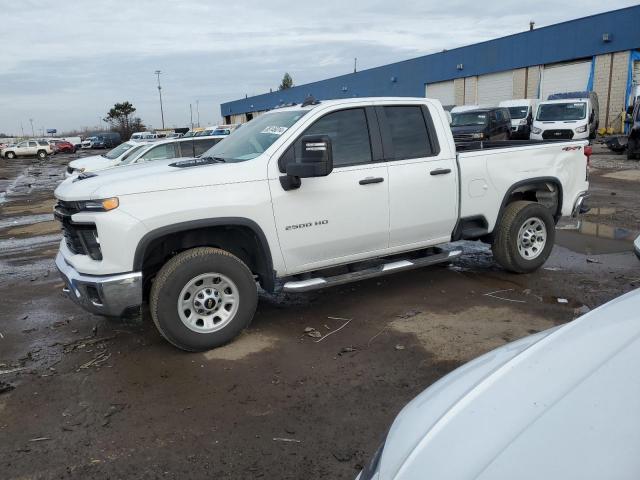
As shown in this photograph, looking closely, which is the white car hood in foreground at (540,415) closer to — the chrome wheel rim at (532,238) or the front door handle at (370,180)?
the front door handle at (370,180)

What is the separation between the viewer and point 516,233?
20.0ft

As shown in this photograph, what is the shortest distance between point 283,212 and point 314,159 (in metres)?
0.56

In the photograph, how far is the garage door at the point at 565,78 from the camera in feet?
103

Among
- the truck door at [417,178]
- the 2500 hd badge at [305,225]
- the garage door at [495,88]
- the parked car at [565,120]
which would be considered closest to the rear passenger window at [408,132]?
the truck door at [417,178]

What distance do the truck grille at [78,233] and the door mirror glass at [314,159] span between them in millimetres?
1625

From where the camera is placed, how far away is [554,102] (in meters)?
23.3

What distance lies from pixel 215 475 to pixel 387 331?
2294 mm

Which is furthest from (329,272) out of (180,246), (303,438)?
(303,438)

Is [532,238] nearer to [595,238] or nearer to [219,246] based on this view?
[595,238]

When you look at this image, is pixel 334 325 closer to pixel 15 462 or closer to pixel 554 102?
pixel 15 462

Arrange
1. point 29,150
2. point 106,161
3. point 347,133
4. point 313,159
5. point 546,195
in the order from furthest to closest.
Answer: point 29,150 → point 106,161 → point 546,195 → point 347,133 → point 313,159

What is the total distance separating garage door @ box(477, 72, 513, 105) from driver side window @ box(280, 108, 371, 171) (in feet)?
112

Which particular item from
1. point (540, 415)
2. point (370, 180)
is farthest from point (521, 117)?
point (540, 415)

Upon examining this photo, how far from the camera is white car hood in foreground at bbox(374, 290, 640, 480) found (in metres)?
1.51
